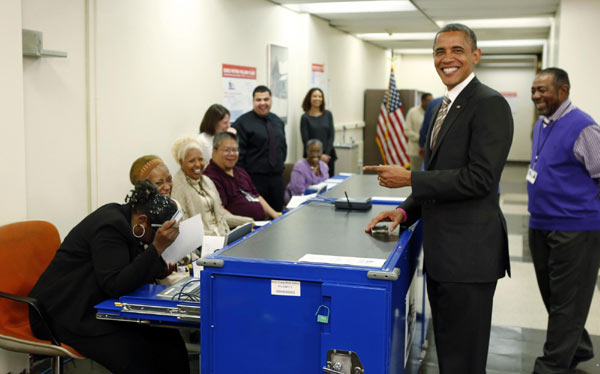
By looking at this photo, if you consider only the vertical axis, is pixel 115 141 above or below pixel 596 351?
above

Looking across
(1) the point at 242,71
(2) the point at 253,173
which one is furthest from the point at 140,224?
(1) the point at 242,71

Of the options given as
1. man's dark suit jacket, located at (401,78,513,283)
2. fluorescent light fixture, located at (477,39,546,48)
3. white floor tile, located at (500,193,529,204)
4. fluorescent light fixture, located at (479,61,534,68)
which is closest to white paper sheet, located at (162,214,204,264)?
man's dark suit jacket, located at (401,78,513,283)

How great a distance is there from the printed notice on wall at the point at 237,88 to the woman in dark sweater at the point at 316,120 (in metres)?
1.14

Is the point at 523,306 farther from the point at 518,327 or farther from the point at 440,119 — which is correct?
the point at 440,119

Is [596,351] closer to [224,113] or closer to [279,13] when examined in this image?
[224,113]

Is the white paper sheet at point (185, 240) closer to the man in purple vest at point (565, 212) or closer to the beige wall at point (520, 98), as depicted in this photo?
the man in purple vest at point (565, 212)

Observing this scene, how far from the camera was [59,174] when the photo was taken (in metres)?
3.85

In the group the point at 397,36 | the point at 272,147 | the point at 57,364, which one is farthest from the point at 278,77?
the point at 57,364

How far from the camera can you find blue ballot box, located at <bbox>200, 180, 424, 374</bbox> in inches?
78.7

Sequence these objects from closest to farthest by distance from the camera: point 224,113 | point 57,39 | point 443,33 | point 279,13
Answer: point 443,33 → point 57,39 → point 224,113 → point 279,13

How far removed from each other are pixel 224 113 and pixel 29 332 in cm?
298

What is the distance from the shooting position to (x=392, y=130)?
12.2 meters

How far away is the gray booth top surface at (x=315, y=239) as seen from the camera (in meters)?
2.22

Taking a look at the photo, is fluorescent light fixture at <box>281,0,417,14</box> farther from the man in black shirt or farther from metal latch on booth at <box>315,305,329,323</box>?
metal latch on booth at <box>315,305,329,323</box>
